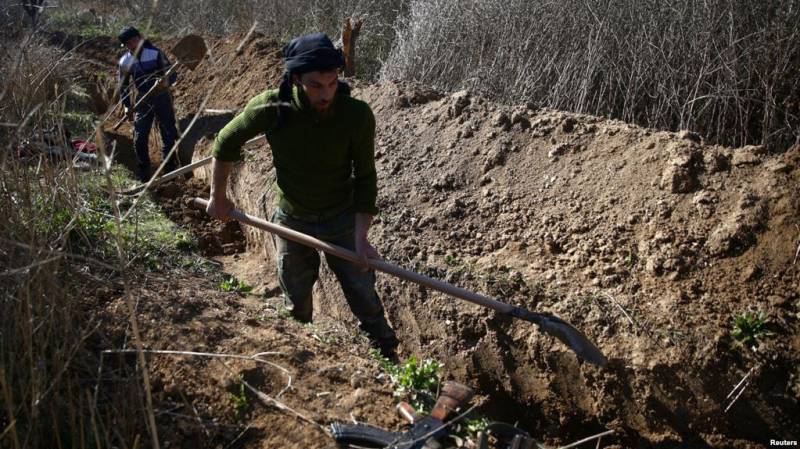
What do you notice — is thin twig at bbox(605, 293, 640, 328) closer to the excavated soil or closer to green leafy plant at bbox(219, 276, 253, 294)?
the excavated soil

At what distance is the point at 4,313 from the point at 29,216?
0.68m

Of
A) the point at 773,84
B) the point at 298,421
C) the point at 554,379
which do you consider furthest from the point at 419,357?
the point at 773,84

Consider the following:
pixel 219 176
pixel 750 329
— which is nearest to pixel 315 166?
pixel 219 176

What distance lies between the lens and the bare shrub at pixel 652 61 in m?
5.13

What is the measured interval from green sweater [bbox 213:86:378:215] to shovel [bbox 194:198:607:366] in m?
0.21

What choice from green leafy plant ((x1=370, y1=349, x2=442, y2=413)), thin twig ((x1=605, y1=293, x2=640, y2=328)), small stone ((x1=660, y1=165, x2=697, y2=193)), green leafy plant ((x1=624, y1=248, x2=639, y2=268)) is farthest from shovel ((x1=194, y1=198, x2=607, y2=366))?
small stone ((x1=660, y1=165, x2=697, y2=193))

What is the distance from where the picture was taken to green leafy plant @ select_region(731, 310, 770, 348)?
3477 mm

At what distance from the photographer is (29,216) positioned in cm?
312

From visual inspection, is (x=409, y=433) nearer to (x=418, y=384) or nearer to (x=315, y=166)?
(x=418, y=384)

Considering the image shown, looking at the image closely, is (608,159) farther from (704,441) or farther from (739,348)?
(704,441)

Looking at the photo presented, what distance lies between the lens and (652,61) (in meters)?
5.52

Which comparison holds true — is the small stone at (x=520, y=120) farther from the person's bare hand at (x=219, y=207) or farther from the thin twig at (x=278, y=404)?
Result: the thin twig at (x=278, y=404)

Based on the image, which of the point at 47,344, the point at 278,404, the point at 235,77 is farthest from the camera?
the point at 235,77

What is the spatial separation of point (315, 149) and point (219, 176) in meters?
0.54
